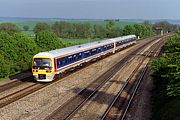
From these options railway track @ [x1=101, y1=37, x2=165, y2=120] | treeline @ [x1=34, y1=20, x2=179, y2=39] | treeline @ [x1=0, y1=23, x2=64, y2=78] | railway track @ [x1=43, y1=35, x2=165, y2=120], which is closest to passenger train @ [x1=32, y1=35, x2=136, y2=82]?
railway track @ [x1=43, y1=35, x2=165, y2=120]

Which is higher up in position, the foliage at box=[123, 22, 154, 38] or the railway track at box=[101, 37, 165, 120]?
the foliage at box=[123, 22, 154, 38]

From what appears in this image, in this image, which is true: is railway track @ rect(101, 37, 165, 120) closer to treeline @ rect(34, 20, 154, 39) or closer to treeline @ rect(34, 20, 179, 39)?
treeline @ rect(34, 20, 179, 39)

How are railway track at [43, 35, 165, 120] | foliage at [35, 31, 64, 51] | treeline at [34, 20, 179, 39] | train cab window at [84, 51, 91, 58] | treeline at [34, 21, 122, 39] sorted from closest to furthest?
railway track at [43, 35, 165, 120] → train cab window at [84, 51, 91, 58] → foliage at [35, 31, 64, 51] → treeline at [34, 20, 179, 39] → treeline at [34, 21, 122, 39]

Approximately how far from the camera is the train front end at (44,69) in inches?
1180

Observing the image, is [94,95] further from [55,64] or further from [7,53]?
[7,53]

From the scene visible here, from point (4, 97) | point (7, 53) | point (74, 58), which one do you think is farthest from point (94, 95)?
point (7, 53)

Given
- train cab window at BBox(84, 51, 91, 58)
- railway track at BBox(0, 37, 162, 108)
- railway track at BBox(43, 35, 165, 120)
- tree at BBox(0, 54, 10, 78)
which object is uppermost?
train cab window at BBox(84, 51, 91, 58)

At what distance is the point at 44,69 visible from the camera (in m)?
30.0

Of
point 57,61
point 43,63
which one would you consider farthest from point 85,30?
point 43,63

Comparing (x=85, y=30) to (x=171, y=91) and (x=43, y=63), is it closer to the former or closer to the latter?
(x=43, y=63)

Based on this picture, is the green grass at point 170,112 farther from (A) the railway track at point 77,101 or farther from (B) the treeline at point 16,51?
(B) the treeline at point 16,51

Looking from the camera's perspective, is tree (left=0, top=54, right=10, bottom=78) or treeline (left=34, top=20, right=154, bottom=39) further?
treeline (left=34, top=20, right=154, bottom=39)

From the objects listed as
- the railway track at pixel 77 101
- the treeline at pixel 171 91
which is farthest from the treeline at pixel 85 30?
the treeline at pixel 171 91

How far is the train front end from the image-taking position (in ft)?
98.3
